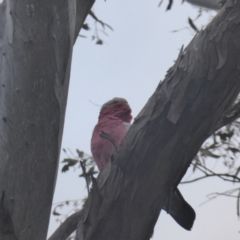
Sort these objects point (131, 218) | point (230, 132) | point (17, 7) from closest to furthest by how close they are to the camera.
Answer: point (131, 218) < point (17, 7) < point (230, 132)

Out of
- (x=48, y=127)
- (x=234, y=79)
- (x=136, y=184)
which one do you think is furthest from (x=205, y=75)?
(x=48, y=127)

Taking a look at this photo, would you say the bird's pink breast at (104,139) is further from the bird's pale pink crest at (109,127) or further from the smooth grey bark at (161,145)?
the smooth grey bark at (161,145)

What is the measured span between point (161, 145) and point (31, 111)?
1.12 feet

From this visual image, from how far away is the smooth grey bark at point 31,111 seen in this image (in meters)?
1.29

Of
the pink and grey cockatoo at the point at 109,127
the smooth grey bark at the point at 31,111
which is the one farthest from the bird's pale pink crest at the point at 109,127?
the smooth grey bark at the point at 31,111

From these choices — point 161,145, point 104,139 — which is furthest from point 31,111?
point 104,139

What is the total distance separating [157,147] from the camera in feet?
4.06

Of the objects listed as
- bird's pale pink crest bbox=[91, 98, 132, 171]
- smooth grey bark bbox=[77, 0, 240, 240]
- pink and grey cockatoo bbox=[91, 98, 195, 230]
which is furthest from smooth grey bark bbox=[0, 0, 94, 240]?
bird's pale pink crest bbox=[91, 98, 132, 171]

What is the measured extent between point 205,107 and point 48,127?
40cm

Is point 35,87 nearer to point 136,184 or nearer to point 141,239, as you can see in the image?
point 136,184

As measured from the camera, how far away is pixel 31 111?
132 cm

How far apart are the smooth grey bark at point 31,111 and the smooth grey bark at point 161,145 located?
0.14 metres

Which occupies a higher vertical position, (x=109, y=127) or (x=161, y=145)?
(x=161, y=145)

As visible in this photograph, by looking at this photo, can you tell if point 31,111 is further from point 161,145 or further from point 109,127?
point 109,127
